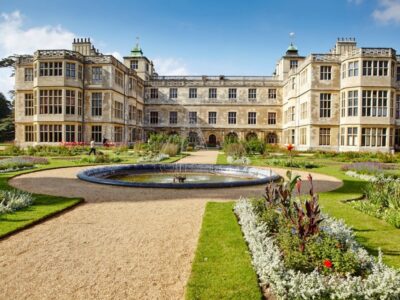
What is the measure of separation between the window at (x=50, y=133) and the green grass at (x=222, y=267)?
84.0 ft

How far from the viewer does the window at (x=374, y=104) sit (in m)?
26.0

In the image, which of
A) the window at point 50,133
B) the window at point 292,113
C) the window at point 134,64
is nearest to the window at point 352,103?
the window at point 292,113

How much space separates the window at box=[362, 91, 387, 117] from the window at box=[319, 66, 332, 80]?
336cm

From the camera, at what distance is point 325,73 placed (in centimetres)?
2808

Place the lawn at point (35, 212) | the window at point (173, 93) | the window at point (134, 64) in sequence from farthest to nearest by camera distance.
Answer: the window at point (134, 64) → the window at point (173, 93) → the lawn at point (35, 212)

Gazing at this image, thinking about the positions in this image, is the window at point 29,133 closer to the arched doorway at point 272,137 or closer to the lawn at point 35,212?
the lawn at point 35,212

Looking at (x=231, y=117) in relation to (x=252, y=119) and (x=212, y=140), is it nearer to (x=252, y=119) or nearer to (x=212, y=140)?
(x=252, y=119)

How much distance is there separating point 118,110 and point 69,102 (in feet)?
15.5

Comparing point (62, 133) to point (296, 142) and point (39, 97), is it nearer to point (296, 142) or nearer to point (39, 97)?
point (39, 97)

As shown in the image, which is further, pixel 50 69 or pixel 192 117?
pixel 192 117

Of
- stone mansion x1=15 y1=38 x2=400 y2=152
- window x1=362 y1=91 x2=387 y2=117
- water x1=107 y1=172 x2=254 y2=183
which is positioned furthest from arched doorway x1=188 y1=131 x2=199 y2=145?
water x1=107 y1=172 x2=254 y2=183

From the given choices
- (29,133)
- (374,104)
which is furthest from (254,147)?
(29,133)

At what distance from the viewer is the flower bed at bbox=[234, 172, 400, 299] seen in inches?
131

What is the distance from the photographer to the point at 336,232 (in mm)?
4844
